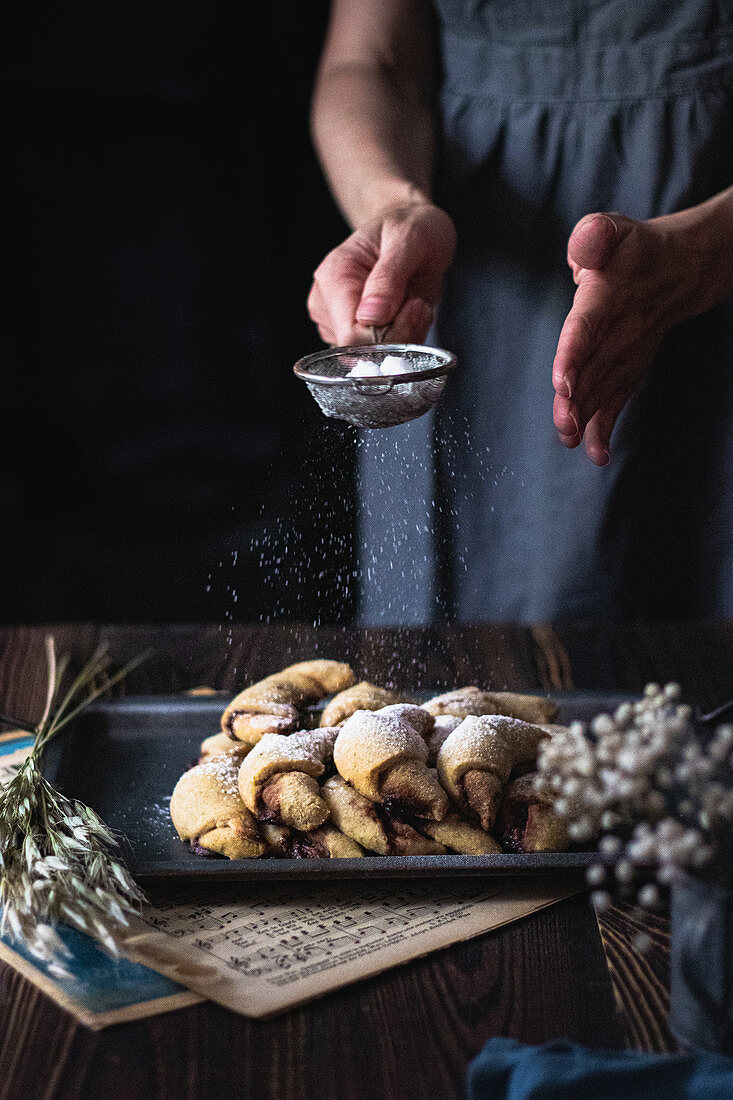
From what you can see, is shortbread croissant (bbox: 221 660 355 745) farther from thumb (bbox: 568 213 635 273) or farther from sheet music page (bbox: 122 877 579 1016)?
thumb (bbox: 568 213 635 273)

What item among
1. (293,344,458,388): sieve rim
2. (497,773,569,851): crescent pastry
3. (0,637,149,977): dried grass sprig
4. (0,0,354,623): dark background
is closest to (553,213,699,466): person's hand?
(293,344,458,388): sieve rim

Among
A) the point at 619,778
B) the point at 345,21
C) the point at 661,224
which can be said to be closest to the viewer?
the point at 619,778

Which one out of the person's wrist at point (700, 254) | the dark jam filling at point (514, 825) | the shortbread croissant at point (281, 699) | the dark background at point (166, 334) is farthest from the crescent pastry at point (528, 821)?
the dark background at point (166, 334)

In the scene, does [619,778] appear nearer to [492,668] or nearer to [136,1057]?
[136,1057]

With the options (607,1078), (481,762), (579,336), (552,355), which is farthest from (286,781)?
(552,355)

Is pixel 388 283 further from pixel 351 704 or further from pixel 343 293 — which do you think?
pixel 351 704

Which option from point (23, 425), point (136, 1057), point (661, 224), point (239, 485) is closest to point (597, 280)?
point (661, 224)

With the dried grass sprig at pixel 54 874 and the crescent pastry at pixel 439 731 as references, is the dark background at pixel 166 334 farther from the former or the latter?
the dried grass sprig at pixel 54 874

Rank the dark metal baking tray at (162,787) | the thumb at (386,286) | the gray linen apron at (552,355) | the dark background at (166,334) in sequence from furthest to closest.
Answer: the dark background at (166,334) < the gray linen apron at (552,355) < the thumb at (386,286) < the dark metal baking tray at (162,787)
